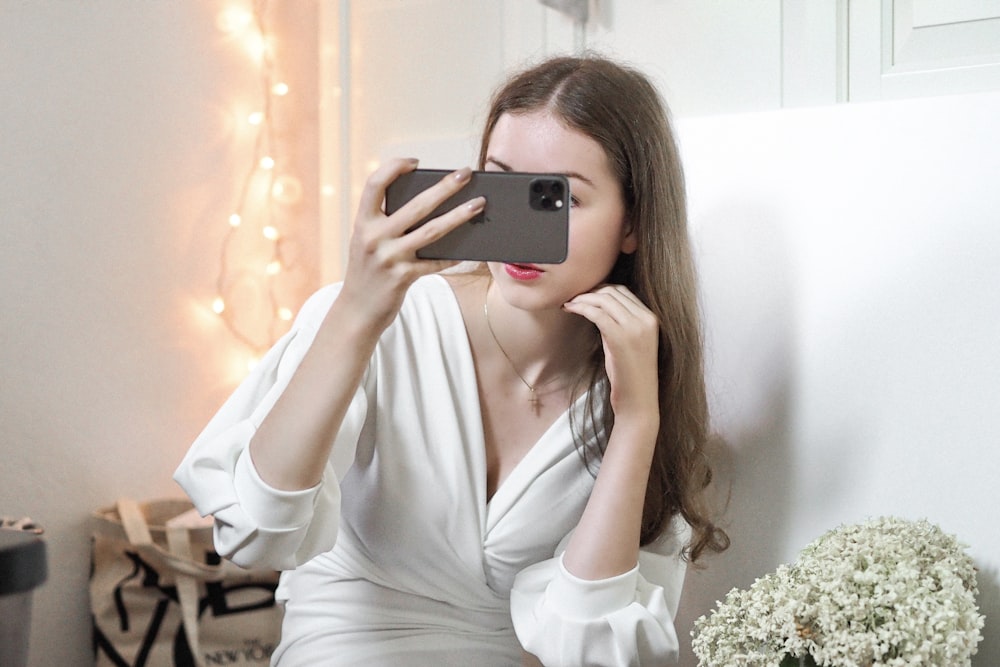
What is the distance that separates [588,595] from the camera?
3.05 ft

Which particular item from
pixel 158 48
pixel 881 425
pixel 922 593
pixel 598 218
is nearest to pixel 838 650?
pixel 922 593

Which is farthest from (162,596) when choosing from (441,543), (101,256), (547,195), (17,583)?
(17,583)

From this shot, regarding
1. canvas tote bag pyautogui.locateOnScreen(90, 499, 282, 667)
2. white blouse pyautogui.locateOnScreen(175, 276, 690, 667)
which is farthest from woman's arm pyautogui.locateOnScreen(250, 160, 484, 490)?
canvas tote bag pyautogui.locateOnScreen(90, 499, 282, 667)

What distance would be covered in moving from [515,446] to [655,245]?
262 mm

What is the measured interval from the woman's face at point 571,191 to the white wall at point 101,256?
837 millimetres

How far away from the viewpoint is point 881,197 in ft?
3.24

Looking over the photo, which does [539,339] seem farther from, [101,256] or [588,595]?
[101,256]

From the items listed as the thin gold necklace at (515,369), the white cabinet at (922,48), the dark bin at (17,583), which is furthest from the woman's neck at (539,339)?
the white cabinet at (922,48)

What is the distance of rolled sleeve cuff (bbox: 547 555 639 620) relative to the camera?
929 millimetres

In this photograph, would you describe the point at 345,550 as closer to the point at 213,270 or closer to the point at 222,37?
the point at 213,270

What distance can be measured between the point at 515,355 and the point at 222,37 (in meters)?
1.10

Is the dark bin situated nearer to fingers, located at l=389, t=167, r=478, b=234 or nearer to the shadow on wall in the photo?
fingers, located at l=389, t=167, r=478, b=234

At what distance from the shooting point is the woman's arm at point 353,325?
0.78m

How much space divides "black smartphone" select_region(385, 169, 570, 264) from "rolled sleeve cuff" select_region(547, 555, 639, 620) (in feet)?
1.06
